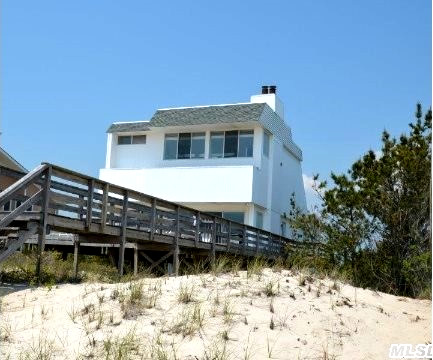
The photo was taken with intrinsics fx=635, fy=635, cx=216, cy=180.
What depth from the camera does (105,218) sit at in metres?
13.5

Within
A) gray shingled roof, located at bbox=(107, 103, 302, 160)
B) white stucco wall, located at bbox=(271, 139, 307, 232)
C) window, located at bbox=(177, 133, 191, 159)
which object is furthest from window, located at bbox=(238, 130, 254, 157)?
window, located at bbox=(177, 133, 191, 159)

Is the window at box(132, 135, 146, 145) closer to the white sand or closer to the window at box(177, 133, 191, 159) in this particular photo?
the window at box(177, 133, 191, 159)

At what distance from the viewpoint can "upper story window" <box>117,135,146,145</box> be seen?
99.6ft

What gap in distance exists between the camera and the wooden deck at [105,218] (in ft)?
37.3

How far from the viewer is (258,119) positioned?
2691 cm

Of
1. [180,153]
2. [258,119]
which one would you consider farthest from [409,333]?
[180,153]

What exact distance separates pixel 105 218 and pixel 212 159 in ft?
49.3

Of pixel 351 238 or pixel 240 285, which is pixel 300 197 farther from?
pixel 240 285

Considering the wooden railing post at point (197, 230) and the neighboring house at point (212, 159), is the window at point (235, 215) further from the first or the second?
the wooden railing post at point (197, 230)

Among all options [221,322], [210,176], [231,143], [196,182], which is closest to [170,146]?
[196,182]

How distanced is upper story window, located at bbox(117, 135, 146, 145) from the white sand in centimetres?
2109

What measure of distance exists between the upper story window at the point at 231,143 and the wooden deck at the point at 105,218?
6332 millimetres

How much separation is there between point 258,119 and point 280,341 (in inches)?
798

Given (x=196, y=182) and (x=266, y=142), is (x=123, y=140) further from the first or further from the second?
(x=266, y=142)
